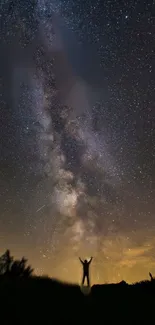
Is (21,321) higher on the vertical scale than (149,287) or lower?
lower

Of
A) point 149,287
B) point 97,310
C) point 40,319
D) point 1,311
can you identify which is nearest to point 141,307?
point 97,310

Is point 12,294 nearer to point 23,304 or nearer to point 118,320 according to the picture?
point 23,304

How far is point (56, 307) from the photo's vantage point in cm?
700

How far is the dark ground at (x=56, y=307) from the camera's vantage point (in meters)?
6.02

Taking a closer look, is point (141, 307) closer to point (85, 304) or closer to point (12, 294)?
point (85, 304)

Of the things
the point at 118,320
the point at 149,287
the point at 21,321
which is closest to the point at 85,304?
the point at 118,320

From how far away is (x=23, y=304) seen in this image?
6.32 meters

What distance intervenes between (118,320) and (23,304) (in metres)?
2.79

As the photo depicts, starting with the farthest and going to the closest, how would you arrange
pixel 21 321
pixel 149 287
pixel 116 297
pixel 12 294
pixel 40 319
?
pixel 149 287 < pixel 116 297 < pixel 12 294 < pixel 40 319 < pixel 21 321

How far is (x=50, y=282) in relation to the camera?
966cm

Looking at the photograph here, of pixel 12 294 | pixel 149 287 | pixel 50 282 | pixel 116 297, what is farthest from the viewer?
A: pixel 149 287

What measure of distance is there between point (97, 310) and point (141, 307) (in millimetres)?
2347

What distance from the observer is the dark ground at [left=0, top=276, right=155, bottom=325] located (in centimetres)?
602

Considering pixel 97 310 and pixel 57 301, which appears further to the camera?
pixel 97 310
